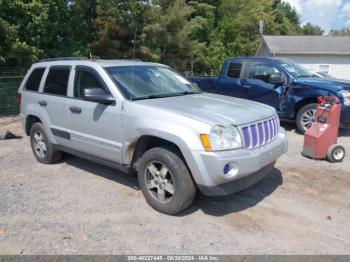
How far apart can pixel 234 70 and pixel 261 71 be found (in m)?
0.82

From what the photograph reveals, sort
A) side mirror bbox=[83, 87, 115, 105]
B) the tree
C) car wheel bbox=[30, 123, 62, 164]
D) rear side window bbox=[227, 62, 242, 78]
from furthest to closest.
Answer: the tree → rear side window bbox=[227, 62, 242, 78] → car wheel bbox=[30, 123, 62, 164] → side mirror bbox=[83, 87, 115, 105]

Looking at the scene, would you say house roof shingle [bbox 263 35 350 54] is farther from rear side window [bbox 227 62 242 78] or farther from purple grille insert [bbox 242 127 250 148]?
purple grille insert [bbox 242 127 250 148]

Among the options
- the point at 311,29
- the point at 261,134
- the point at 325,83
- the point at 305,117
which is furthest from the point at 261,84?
the point at 311,29

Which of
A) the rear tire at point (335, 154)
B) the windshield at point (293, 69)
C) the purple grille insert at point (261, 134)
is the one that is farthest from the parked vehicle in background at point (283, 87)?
the purple grille insert at point (261, 134)

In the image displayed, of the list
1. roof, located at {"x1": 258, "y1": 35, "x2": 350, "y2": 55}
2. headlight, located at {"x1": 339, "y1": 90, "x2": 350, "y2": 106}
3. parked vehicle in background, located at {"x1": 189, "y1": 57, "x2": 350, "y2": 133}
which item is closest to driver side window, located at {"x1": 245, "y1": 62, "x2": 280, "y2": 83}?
parked vehicle in background, located at {"x1": 189, "y1": 57, "x2": 350, "y2": 133}

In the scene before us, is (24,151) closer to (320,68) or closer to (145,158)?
(145,158)

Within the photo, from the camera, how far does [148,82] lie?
5.28 meters

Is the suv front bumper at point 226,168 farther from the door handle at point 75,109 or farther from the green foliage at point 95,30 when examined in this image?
the green foliage at point 95,30

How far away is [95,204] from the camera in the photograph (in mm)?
4832

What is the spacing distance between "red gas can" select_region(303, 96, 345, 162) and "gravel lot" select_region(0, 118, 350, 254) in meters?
0.56

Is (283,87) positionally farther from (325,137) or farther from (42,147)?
(42,147)

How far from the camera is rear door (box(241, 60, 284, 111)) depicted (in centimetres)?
908

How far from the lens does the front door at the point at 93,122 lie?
15.9 ft

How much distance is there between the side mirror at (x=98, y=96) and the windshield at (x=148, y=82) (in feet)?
0.70
